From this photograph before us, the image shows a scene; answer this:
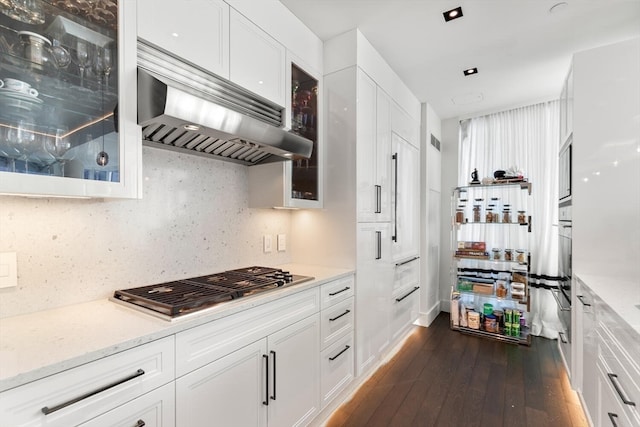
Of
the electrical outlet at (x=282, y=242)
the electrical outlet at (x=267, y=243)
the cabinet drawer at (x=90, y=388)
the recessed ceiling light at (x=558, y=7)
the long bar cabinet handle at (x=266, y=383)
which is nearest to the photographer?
the cabinet drawer at (x=90, y=388)

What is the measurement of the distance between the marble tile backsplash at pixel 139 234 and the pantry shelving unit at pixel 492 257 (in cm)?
252

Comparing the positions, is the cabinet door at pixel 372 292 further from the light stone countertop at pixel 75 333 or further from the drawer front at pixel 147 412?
the drawer front at pixel 147 412

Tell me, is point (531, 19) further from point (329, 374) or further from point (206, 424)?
point (206, 424)

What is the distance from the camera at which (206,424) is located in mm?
1187

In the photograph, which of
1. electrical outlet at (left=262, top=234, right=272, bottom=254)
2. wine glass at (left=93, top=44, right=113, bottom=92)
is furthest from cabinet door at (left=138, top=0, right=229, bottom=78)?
electrical outlet at (left=262, top=234, right=272, bottom=254)

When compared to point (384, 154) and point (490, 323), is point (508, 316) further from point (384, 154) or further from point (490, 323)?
point (384, 154)

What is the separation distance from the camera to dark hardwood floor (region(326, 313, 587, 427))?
6.55ft

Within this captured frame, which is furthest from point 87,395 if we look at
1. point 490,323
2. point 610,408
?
point 490,323

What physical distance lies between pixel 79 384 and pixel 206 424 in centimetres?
53

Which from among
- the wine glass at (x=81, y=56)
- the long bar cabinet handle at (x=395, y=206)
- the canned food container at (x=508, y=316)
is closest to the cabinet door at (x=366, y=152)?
the long bar cabinet handle at (x=395, y=206)

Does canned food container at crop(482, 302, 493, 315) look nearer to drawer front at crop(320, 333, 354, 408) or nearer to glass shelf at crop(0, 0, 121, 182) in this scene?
drawer front at crop(320, 333, 354, 408)

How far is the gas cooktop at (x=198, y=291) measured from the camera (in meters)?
1.17

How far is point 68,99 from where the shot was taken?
3.52 ft

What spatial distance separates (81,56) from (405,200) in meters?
2.65
